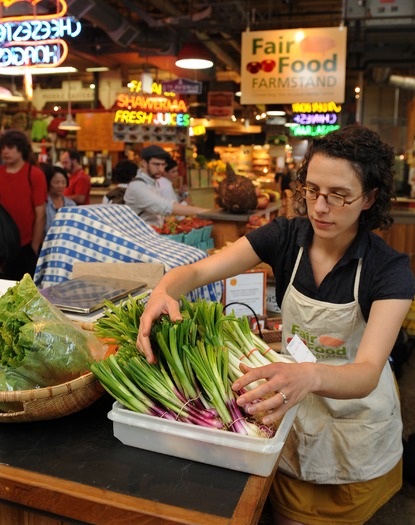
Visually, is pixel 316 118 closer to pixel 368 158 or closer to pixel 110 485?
pixel 368 158

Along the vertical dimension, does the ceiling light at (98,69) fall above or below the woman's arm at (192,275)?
above

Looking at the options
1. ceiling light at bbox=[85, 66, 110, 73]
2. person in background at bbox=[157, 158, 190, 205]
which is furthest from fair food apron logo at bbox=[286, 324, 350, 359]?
ceiling light at bbox=[85, 66, 110, 73]

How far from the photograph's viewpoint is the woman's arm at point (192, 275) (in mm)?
1544

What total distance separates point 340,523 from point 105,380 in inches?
44.1

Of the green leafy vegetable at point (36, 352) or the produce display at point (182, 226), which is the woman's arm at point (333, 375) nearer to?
the green leafy vegetable at point (36, 352)

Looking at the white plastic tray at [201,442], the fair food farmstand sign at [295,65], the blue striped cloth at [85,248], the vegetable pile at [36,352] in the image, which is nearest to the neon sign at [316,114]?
the fair food farmstand sign at [295,65]

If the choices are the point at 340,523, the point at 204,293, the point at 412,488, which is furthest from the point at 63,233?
the point at 412,488

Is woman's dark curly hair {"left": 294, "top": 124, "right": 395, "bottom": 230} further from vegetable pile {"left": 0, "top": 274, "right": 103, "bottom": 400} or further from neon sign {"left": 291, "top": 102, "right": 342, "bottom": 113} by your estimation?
neon sign {"left": 291, "top": 102, "right": 342, "bottom": 113}

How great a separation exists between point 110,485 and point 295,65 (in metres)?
6.58

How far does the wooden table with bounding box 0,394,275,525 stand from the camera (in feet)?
3.68

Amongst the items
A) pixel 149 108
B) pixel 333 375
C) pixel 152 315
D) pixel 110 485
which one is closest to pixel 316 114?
pixel 149 108

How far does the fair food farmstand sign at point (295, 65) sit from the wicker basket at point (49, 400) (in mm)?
6062

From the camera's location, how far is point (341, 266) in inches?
72.7

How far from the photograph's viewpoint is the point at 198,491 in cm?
118
